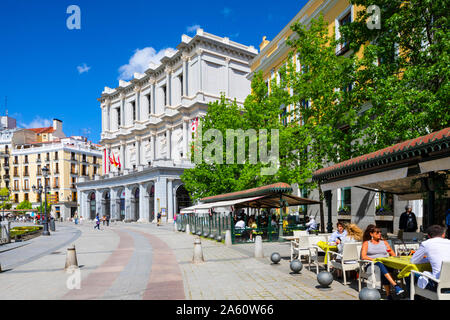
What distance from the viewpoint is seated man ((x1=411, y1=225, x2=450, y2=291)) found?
552cm

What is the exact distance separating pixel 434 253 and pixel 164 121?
59587 mm

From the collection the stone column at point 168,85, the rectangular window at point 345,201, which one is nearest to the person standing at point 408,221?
the rectangular window at point 345,201

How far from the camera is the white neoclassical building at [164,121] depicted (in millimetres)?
55812

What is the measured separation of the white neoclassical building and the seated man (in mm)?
47383

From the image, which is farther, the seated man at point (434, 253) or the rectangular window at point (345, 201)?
the rectangular window at point (345, 201)

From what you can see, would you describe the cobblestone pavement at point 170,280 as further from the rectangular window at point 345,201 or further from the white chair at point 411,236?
the rectangular window at point 345,201

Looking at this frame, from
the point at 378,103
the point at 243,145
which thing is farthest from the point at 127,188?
the point at 378,103

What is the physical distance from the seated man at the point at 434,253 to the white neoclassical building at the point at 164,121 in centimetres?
4738

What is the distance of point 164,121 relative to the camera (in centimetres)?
6297

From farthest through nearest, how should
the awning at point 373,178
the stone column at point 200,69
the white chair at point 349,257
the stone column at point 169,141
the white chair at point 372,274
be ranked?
the stone column at point 169,141
the stone column at point 200,69
the awning at point 373,178
the white chair at point 349,257
the white chair at point 372,274

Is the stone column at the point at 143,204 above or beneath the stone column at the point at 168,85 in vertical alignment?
beneath

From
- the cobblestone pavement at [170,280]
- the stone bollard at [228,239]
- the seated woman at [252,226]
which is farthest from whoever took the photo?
the seated woman at [252,226]

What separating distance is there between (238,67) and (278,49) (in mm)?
29818

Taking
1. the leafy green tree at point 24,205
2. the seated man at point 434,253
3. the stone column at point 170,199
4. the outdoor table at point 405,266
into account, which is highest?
the seated man at point 434,253
